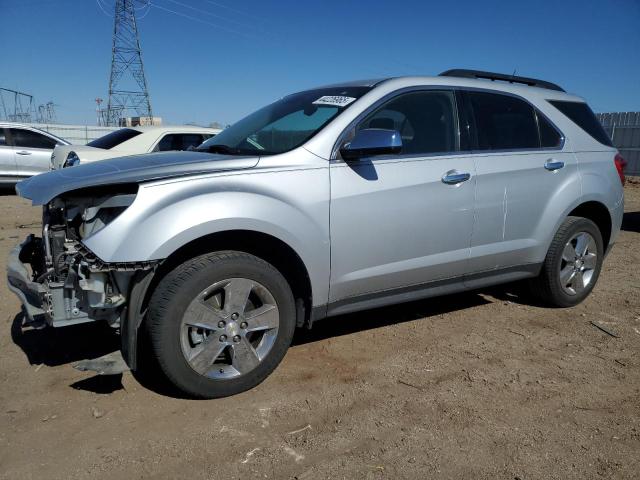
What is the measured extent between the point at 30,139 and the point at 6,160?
0.75 metres

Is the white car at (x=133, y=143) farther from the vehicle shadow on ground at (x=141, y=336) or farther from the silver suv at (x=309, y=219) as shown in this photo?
the silver suv at (x=309, y=219)

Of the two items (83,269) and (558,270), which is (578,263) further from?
(83,269)

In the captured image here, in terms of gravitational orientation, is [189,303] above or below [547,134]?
below

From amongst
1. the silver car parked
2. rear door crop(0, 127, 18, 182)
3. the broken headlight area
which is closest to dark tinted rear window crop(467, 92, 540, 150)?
the broken headlight area

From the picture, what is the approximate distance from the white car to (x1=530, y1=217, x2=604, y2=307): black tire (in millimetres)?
5705

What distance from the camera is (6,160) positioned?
11688 mm

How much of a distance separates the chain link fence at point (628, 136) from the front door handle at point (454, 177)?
17435 mm

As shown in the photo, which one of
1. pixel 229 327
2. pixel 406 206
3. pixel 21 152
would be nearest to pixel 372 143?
pixel 406 206

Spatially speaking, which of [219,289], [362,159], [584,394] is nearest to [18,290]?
[219,289]

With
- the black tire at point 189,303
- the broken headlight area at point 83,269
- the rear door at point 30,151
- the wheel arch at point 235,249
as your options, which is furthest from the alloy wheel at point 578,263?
the rear door at point 30,151

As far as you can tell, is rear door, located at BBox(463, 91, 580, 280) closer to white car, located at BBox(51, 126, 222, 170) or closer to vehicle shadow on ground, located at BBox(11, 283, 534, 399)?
vehicle shadow on ground, located at BBox(11, 283, 534, 399)

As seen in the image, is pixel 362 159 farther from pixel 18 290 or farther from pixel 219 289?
pixel 18 290

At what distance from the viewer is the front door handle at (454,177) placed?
354cm

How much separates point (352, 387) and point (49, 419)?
1.68 meters
